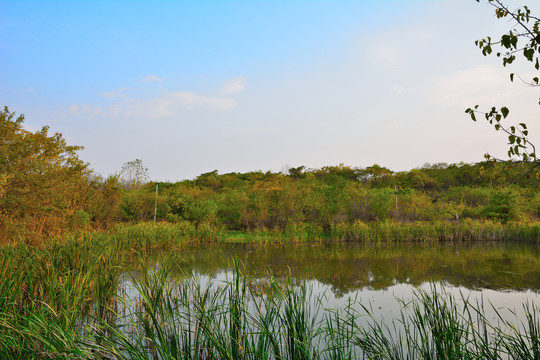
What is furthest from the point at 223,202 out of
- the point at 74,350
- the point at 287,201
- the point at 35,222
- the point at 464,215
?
the point at 74,350

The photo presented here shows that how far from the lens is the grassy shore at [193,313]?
259cm

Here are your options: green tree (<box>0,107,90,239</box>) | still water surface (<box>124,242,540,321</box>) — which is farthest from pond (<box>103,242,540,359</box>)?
green tree (<box>0,107,90,239</box>)

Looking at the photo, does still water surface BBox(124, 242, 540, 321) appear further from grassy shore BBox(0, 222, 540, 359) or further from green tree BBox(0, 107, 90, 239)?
green tree BBox(0, 107, 90, 239)

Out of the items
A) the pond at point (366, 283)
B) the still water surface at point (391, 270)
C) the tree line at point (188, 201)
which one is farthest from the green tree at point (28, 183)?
the still water surface at point (391, 270)

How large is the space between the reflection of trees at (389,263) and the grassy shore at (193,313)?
1.35 meters

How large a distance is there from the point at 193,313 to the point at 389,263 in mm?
8313

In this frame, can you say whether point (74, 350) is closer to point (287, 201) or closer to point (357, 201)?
point (287, 201)

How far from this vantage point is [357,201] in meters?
20.3

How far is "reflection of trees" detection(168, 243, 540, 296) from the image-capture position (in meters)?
8.02

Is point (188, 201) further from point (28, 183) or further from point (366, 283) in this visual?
point (366, 283)

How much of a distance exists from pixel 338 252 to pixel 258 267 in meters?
4.42

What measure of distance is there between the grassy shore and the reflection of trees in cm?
135

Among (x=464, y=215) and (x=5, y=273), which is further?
(x=464, y=215)

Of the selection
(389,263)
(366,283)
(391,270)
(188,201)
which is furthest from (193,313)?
(188,201)
